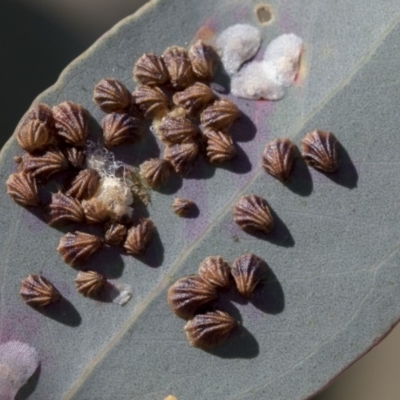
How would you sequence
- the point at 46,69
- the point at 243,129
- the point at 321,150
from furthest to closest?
the point at 46,69 → the point at 243,129 → the point at 321,150

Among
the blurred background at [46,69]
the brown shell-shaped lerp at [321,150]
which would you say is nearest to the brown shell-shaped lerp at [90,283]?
the brown shell-shaped lerp at [321,150]

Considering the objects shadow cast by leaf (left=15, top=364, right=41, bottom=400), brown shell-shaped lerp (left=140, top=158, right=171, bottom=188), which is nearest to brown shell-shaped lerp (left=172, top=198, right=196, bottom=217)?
brown shell-shaped lerp (left=140, top=158, right=171, bottom=188)

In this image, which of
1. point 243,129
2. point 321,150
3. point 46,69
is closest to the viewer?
point 321,150

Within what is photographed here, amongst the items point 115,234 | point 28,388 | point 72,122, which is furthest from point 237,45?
point 28,388

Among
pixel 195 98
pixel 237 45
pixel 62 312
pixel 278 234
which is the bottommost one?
pixel 62 312

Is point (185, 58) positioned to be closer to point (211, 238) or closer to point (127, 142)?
point (127, 142)

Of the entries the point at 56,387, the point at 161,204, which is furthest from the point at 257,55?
the point at 56,387

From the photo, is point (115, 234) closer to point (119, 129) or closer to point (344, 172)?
point (119, 129)
